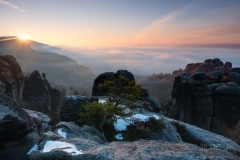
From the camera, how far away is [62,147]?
1448 cm

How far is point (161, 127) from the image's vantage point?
84.6 feet

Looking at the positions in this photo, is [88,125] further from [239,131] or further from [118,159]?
[239,131]

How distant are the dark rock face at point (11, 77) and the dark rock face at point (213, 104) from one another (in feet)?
187

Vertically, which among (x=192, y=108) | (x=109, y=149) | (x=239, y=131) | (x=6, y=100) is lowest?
(x=239, y=131)

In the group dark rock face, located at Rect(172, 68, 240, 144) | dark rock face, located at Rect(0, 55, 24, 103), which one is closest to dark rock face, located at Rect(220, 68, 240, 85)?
dark rock face, located at Rect(172, 68, 240, 144)

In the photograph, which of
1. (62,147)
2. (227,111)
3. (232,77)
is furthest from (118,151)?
(232,77)

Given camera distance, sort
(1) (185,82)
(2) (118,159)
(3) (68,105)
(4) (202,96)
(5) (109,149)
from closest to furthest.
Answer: (2) (118,159), (5) (109,149), (3) (68,105), (4) (202,96), (1) (185,82)

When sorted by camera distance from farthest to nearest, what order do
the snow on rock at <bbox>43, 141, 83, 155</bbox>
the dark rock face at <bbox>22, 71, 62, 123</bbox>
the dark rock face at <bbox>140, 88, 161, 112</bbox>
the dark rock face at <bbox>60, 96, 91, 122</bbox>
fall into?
the dark rock face at <bbox>22, 71, 62, 123</bbox> → the dark rock face at <bbox>140, 88, 161, 112</bbox> → the dark rock face at <bbox>60, 96, 91, 122</bbox> → the snow on rock at <bbox>43, 141, 83, 155</bbox>

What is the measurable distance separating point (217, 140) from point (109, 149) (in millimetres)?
23003

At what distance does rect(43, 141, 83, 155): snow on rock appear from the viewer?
45.2 ft

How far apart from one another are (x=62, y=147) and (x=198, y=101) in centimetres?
6203

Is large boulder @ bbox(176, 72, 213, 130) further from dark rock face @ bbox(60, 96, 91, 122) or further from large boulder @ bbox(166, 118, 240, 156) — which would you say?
dark rock face @ bbox(60, 96, 91, 122)

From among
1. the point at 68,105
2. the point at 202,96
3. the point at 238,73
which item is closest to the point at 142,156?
the point at 68,105

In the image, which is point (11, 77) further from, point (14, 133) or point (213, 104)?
point (213, 104)
